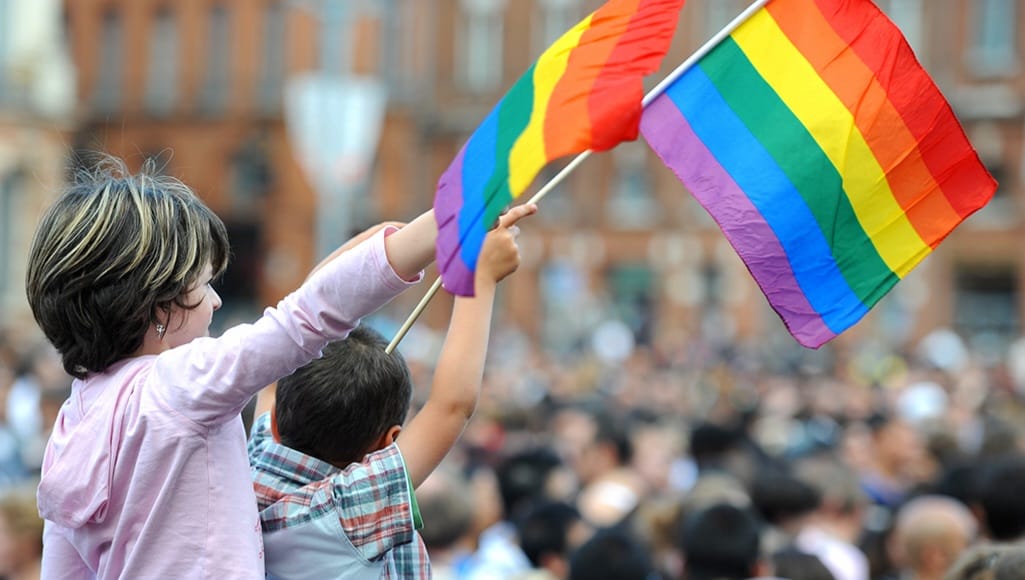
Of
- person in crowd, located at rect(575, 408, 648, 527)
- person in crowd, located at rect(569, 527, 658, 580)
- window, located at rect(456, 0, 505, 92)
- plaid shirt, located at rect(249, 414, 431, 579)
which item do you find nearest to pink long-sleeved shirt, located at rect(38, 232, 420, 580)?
plaid shirt, located at rect(249, 414, 431, 579)

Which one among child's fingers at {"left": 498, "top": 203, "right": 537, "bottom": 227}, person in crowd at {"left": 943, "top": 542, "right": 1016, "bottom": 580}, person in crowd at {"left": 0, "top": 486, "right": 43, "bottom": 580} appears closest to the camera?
child's fingers at {"left": 498, "top": 203, "right": 537, "bottom": 227}

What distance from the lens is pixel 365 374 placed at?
2721 millimetres

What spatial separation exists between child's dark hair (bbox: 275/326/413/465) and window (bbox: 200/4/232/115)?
45.6 m

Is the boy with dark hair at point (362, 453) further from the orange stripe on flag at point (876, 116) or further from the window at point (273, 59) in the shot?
the window at point (273, 59)

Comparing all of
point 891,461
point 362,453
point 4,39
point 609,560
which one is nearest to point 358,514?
point 362,453

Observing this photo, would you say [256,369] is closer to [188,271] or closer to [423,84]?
[188,271]

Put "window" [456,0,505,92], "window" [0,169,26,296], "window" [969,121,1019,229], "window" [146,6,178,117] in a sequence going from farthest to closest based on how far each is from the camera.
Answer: "window" [146,6,178,117] < "window" [456,0,505,92] < "window" [969,121,1019,229] < "window" [0,169,26,296]

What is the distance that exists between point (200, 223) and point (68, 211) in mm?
217

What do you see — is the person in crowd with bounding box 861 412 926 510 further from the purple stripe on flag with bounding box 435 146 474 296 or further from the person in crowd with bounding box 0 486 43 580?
the purple stripe on flag with bounding box 435 146 474 296

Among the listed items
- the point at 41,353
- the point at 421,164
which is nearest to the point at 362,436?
the point at 41,353

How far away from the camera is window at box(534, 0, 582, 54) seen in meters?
45.2

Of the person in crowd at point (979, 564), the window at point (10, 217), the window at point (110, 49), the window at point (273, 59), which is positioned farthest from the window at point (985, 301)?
the person in crowd at point (979, 564)

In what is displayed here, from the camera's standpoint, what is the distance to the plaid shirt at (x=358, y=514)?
2.53 m

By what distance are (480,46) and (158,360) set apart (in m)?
45.2
